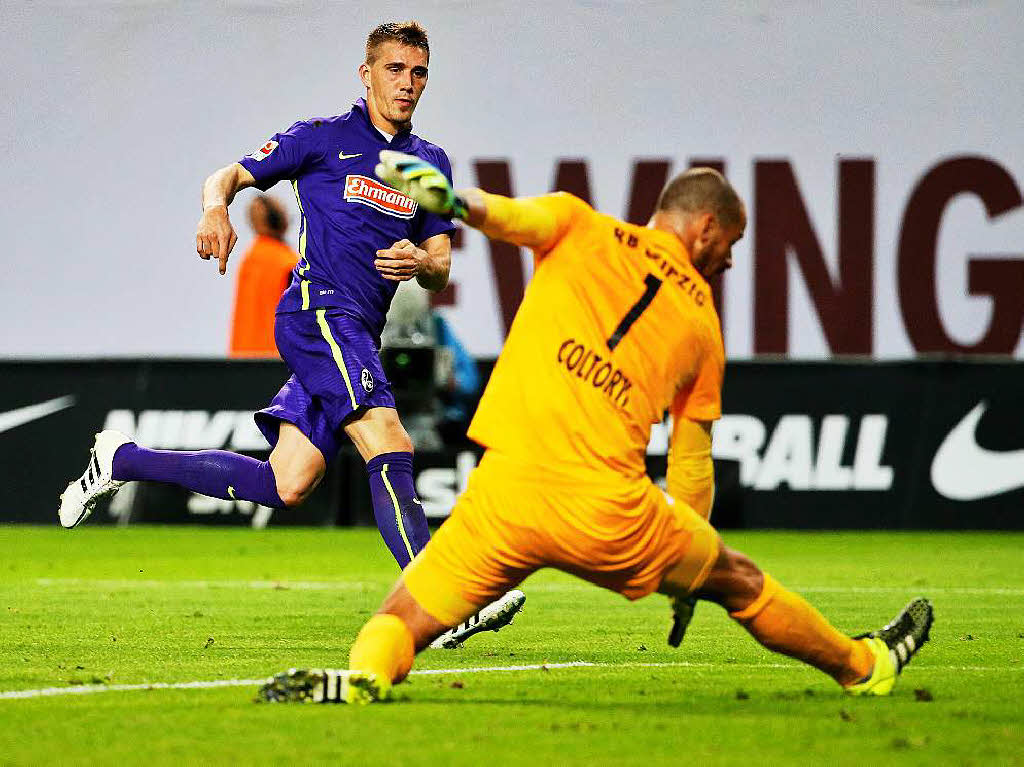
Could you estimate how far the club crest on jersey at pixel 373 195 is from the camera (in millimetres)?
7383

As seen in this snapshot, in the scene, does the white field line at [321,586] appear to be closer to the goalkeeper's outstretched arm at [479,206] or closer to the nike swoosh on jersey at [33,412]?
the nike swoosh on jersey at [33,412]

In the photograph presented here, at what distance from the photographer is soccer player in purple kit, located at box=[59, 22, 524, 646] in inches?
283

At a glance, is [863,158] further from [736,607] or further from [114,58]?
[736,607]

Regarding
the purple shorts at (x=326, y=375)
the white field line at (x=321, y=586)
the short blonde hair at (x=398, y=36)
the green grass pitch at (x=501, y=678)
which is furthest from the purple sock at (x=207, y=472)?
the white field line at (x=321, y=586)

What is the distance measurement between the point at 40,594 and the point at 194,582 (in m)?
1.05

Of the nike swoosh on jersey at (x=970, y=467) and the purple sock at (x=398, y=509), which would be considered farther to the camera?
the nike swoosh on jersey at (x=970, y=467)

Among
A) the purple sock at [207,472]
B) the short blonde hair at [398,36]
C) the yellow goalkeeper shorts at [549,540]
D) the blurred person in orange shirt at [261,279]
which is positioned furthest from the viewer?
the blurred person in orange shirt at [261,279]

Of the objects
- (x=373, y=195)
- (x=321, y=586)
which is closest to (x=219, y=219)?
(x=373, y=195)

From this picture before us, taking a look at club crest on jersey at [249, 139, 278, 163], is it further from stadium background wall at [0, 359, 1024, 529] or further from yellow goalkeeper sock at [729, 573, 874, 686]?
stadium background wall at [0, 359, 1024, 529]

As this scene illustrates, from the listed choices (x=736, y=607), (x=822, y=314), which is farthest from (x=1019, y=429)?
(x=736, y=607)

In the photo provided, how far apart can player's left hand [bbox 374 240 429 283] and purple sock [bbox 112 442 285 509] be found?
3.54 feet

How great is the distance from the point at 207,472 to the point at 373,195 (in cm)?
133

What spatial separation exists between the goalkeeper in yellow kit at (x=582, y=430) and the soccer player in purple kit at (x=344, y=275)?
1881 mm

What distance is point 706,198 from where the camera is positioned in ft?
17.2
